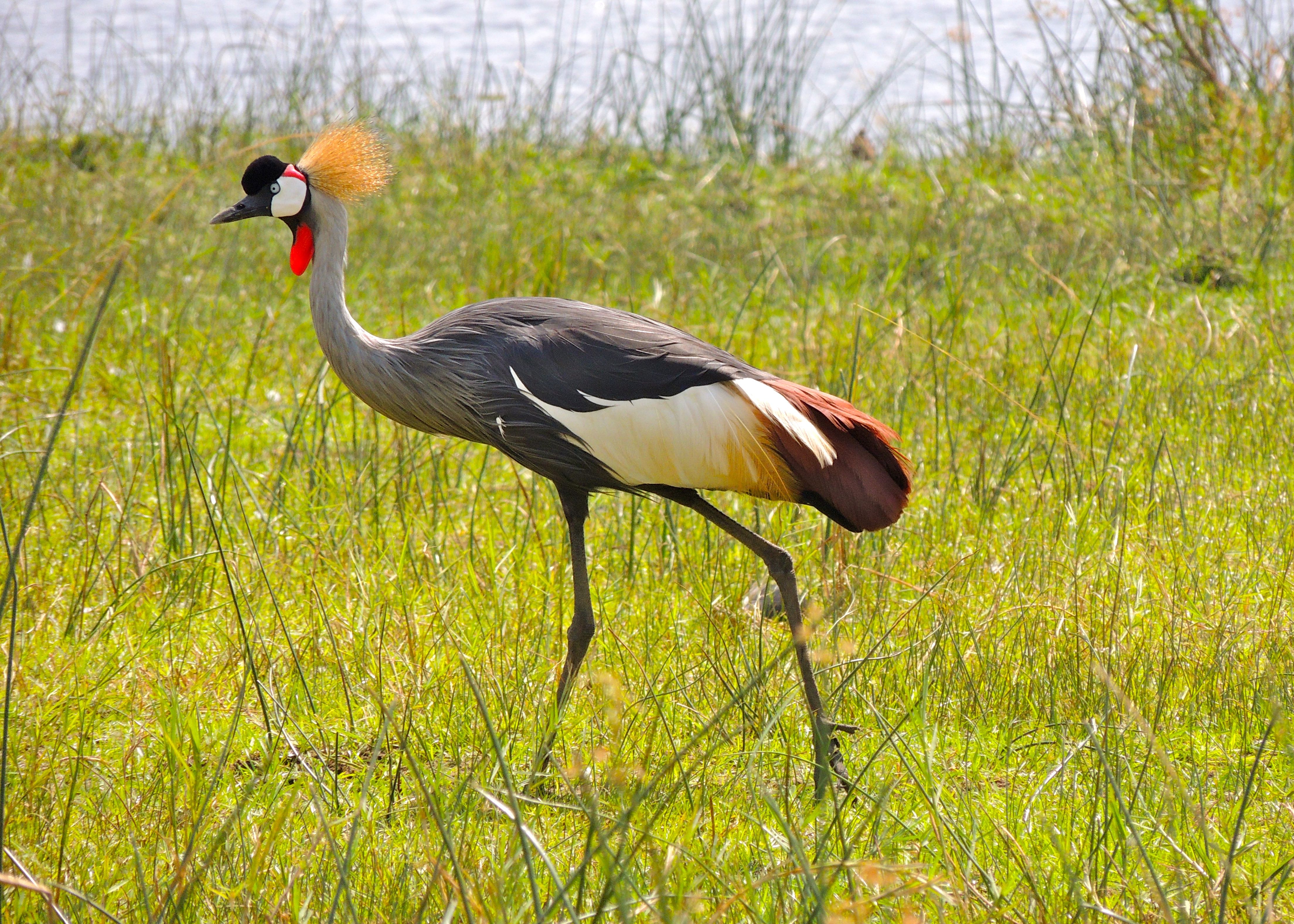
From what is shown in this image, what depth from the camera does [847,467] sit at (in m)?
2.66

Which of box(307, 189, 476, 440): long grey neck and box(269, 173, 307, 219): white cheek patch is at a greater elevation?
box(269, 173, 307, 219): white cheek patch

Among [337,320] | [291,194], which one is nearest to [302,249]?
[291,194]

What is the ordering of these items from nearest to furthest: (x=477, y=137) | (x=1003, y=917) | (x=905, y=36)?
(x=1003, y=917) < (x=477, y=137) < (x=905, y=36)

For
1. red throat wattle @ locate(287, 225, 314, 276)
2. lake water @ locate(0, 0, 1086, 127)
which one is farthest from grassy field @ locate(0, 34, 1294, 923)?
lake water @ locate(0, 0, 1086, 127)

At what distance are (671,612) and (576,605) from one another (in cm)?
48

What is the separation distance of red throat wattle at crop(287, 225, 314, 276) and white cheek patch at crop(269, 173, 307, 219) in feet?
0.18

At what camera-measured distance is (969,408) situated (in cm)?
418

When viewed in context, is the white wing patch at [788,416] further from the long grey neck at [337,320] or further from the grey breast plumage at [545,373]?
the long grey neck at [337,320]

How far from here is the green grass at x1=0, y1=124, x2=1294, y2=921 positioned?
6.62 ft

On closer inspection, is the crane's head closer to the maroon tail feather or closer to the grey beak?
the grey beak

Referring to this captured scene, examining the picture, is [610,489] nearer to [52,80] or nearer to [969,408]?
[969,408]

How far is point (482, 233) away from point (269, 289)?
3.60ft

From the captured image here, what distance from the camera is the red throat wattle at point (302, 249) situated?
9.75 feet

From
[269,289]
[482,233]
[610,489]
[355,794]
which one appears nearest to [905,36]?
[482,233]
